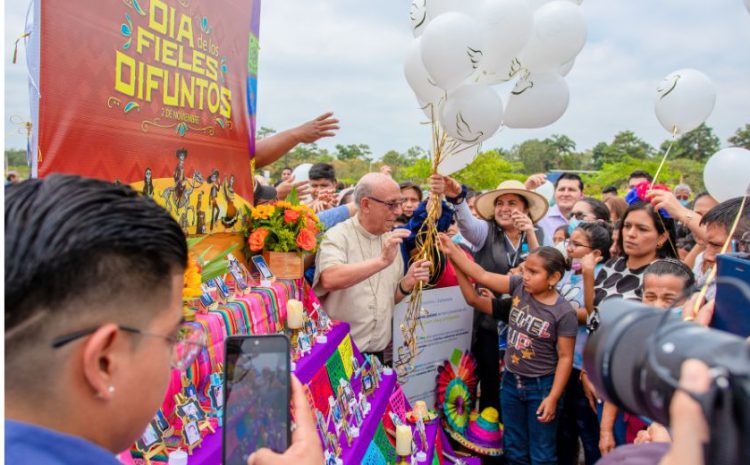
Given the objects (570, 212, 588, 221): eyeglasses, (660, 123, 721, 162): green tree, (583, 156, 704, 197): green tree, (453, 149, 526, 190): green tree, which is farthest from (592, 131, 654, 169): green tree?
(570, 212, 588, 221): eyeglasses

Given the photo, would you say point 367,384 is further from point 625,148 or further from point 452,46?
point 625,148

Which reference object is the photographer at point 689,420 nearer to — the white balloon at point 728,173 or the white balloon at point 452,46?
the white balloon at point 452,46

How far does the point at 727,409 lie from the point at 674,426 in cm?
7

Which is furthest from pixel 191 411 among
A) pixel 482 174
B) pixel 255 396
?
pixel 482 174

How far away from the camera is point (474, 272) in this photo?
334 cm

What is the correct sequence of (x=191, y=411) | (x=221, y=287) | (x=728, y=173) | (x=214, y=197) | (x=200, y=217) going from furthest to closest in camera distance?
(x=728, y=173) < (x=214, y=197) < (x=200, y=217) < (x=221, y=287) < (x=191, y=411)

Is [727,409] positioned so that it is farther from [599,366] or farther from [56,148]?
[56,148]

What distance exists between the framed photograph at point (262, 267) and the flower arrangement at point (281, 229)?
0.05 metres

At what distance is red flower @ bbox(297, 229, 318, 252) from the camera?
8.74ft

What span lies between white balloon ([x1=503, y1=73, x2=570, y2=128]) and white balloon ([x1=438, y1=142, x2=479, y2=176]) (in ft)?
1.19

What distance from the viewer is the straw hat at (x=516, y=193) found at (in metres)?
3.88

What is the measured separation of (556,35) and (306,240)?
1933 millimetres

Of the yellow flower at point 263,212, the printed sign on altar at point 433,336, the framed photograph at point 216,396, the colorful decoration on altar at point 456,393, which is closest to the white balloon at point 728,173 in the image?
the printed sign on altar at point 433,336

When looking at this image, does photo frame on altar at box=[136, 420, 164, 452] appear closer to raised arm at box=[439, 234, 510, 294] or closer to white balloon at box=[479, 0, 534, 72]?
raised arm at box=[439, 234, 510, 294]
